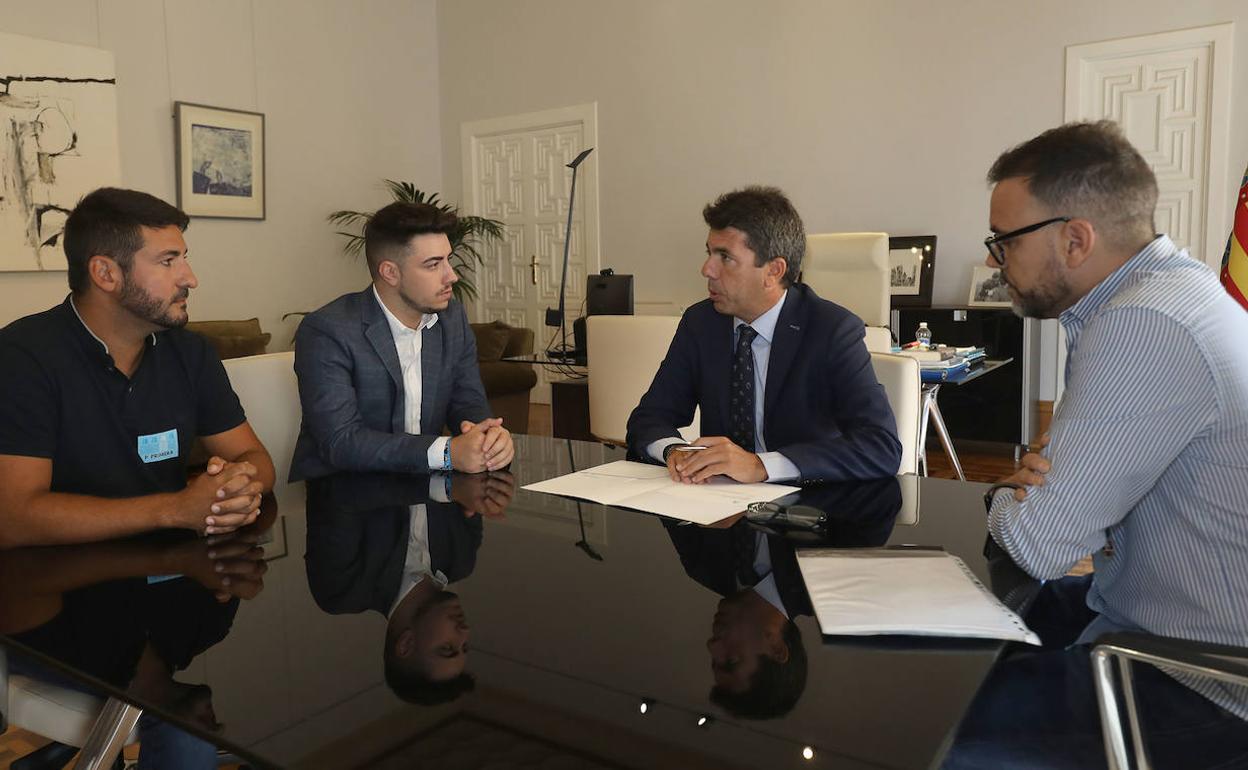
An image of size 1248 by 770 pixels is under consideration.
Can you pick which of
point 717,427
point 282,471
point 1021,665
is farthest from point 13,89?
point 1021,665

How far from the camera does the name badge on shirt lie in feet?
5.80

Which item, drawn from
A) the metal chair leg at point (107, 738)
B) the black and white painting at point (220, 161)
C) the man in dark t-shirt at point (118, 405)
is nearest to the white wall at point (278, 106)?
the black and white painting at point (220, 161)

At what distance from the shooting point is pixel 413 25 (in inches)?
334

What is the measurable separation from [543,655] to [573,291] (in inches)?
280

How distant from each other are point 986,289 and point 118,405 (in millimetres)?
5166

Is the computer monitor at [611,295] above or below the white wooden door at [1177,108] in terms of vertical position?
below

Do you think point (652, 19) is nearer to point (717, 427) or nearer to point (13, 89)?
point (13, 89)

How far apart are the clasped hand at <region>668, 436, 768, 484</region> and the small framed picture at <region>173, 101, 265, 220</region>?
610 cm

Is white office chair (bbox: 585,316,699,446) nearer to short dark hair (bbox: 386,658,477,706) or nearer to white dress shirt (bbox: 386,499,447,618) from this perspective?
white dress shirt (bbox: 386,499,447,618)

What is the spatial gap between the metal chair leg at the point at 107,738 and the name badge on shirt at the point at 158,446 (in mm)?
705

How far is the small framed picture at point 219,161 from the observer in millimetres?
6773

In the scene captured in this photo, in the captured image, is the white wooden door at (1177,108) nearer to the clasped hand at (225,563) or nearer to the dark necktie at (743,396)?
the dark necktie at (743,396)

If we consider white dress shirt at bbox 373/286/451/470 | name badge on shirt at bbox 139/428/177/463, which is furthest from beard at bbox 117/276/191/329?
white dress shirt at bbox 373/286/451/470

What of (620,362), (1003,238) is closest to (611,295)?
(620,362)
